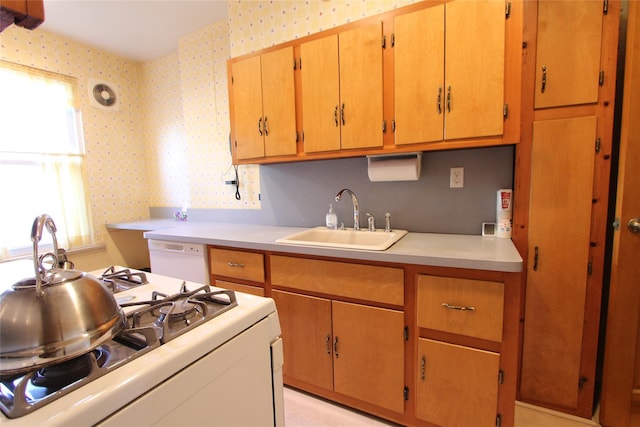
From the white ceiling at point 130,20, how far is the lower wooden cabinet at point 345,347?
8.19 feet

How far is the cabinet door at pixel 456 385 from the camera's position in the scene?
1234mm

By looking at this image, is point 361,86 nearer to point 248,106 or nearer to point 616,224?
point 248,106

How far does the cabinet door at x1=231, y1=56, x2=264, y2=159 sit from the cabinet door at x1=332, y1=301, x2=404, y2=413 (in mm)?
1230

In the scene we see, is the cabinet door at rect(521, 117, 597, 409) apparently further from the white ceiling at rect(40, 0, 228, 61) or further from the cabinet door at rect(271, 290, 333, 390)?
the white ceiling at rect(40, 0, 228, 61)

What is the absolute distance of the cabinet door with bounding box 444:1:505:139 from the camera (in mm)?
1337

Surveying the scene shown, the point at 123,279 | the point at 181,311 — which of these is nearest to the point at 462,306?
the point at 181,311

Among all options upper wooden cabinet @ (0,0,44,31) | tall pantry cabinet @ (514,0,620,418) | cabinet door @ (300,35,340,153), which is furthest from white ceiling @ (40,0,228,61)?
tall pantry cabinet @ (514,0,620,418)

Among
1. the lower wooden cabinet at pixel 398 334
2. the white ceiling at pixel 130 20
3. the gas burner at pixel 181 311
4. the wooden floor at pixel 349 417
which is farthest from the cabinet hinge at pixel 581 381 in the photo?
the white ceiling at pixel 130 20

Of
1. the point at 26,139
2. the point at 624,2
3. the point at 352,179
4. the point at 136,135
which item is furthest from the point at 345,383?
the point at 136,135

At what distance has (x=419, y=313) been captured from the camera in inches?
52.2

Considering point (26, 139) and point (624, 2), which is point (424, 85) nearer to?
point (624, 2)

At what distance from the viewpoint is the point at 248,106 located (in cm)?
203

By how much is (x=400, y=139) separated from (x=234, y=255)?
48.0 inches

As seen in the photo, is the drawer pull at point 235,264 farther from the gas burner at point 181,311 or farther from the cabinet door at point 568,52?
the cabinet door at point 568,52
